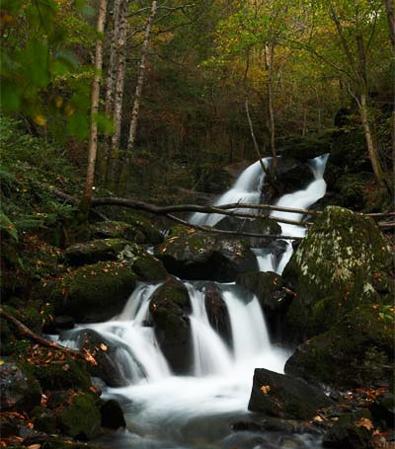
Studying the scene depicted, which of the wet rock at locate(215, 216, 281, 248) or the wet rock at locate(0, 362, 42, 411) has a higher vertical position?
the wet rock at locate(215, 216, 281, 248)

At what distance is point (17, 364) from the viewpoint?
5551 mm

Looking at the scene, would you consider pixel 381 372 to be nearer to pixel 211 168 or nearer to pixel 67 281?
pixel 67 281

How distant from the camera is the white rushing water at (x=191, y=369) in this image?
6648 millimetres

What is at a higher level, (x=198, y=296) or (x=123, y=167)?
(x=123, y=167)

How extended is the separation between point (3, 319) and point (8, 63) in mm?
6104

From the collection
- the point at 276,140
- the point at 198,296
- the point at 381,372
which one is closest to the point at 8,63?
the point at 381,372

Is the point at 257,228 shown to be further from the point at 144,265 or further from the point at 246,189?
the point at 246,189

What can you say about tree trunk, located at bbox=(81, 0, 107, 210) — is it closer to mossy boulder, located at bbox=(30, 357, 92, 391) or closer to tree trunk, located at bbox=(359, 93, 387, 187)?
mossy boulder, located at bbox=(30, 357, 92, 391)

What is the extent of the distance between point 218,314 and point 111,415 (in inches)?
150

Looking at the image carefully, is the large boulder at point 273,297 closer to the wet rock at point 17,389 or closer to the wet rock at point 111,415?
the wet rock at point 111,415

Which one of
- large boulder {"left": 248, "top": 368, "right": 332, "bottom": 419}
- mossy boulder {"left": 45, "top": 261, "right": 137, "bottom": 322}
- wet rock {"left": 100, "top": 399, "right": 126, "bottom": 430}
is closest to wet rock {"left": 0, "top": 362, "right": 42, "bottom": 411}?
wet rock {"left": 100, "top": 399, "right": 126, "bottom": 430}

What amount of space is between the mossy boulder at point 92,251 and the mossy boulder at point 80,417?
4.64m

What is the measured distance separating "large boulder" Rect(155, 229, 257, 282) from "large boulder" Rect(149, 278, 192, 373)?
2218 mm

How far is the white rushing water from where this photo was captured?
6.65 m
